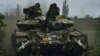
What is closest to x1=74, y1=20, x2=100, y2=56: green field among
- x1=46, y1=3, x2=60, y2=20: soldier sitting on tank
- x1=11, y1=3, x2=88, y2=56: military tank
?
x1=11, y1=3, x2=88, y2=56: military tank

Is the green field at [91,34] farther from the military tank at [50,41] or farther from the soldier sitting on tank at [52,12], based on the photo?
the soldier sitting on tank at [52,12]

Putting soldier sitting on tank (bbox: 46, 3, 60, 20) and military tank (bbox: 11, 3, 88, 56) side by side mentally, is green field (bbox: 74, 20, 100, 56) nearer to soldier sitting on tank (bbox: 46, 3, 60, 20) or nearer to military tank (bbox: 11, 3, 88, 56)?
military tank (bbox: 11, 3, 88, 56)

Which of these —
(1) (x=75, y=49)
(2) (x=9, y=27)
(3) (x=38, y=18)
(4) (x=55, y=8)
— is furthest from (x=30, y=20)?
(2) (x=9, y=27)

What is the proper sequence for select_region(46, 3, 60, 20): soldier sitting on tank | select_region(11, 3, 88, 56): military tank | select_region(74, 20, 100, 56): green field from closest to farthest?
select_region(11, 3, 88, 56): military tank, select_region(46, 3, 60, 20): soldier sitting on tank, select_region(74, 20, 100, 56): green field

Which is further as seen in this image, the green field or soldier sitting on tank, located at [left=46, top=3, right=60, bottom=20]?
the green field

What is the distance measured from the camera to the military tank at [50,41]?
21.1m

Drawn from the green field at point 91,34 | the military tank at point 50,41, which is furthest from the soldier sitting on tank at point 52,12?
the green field at point 91,34

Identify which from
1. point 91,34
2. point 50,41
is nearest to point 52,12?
point 50,41

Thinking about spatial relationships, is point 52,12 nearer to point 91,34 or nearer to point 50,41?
point 50,41

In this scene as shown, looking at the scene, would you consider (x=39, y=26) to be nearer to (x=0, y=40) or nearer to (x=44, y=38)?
(x=44, y=38)

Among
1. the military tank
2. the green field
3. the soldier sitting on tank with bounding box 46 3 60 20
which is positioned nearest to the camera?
the military tank

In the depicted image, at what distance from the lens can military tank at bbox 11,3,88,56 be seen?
21.1 metres

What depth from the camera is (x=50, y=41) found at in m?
21.3

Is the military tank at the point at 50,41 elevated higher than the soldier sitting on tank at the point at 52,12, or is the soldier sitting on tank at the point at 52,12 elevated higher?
the soldier sitting on tank at the point at 52,12
